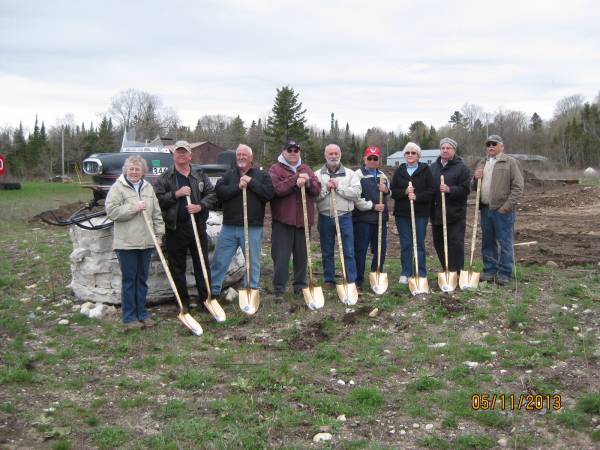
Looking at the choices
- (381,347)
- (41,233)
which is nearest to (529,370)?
(381,347)

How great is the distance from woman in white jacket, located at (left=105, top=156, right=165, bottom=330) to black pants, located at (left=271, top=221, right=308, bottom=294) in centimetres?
158

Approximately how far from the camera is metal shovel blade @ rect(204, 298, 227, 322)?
7.25 m

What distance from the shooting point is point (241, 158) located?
754 centimetres

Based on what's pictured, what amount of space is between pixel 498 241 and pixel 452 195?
111 centimetres

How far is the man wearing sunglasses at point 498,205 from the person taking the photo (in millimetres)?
8258

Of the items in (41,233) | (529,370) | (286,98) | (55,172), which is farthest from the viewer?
(55,172)

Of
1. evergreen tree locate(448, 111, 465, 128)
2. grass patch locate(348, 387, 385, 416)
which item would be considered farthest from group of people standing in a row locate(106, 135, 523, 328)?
evergreen tree locate(448, 111, 465, 128)

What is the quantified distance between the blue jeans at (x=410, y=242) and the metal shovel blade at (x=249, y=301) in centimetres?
249

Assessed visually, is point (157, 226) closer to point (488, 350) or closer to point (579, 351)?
point (488, 350)

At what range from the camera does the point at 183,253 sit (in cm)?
751

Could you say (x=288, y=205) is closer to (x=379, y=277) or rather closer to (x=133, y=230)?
(x=379, y=277)

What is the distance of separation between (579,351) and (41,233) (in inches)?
513
